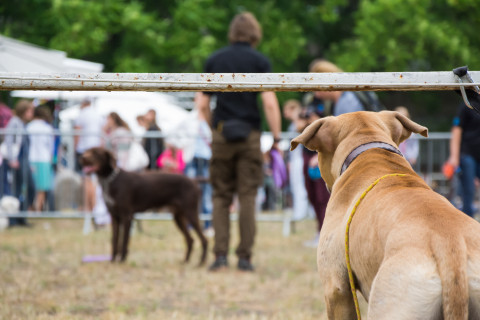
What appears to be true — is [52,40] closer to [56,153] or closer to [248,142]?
[56,153]

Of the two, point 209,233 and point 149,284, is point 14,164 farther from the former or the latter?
point 149,284

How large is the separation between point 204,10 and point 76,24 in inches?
170

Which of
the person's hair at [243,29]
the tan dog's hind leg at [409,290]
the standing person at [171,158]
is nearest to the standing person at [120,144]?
the standing person at [171,158]

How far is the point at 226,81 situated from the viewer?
307cm

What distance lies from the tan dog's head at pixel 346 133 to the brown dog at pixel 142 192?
5436mm

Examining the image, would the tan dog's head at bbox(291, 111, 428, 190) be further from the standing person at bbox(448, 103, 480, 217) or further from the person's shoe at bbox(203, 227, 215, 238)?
the person's shoe at bbox(203, 227, 215, 238)

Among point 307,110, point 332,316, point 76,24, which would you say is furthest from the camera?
point 76,24

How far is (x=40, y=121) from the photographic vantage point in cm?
1193

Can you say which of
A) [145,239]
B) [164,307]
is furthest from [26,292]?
[145,239]

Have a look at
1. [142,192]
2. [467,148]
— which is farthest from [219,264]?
[467,148]

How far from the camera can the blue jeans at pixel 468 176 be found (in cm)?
851

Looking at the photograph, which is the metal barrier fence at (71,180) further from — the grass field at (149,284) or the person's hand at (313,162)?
the person's hand at (313,162)

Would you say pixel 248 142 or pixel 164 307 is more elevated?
pixel 248 142

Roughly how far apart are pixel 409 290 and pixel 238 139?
202 inches
